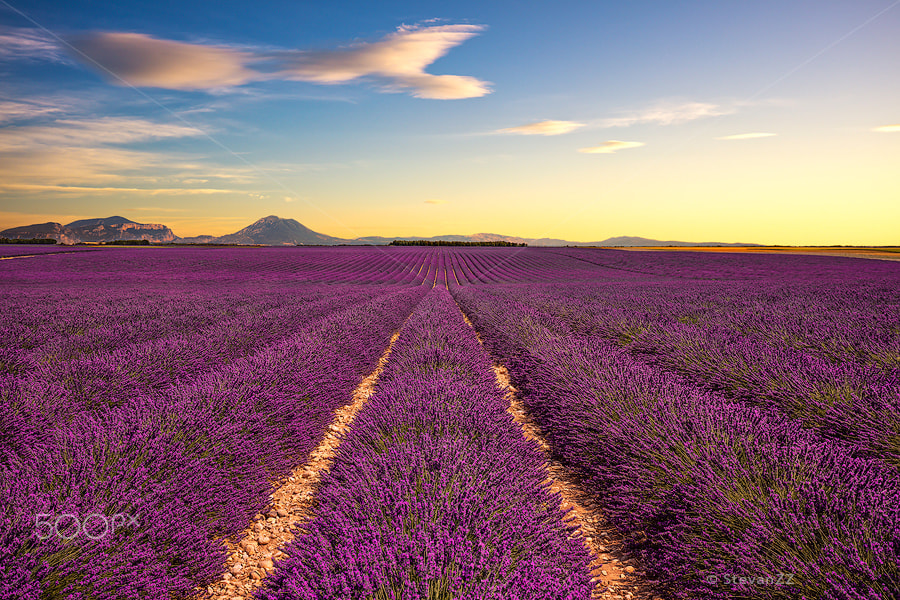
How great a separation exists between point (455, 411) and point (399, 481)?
3.56ft

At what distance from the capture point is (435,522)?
177cm

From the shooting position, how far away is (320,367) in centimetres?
462

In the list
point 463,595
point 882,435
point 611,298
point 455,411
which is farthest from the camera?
point 611,298

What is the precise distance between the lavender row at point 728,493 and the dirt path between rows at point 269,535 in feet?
6.13

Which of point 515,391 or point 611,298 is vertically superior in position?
point 611,298

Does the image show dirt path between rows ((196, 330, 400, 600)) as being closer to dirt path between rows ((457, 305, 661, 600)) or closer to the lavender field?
the lavender field

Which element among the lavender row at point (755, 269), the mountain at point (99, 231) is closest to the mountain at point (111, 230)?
the mountain at point (99, 231)

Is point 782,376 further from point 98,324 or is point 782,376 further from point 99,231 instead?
point 99,231

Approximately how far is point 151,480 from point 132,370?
3.02 metres

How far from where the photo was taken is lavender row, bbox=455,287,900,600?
5.32 feet

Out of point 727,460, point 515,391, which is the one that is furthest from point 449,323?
point 727,460

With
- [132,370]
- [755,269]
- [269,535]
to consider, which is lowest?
[269,535]

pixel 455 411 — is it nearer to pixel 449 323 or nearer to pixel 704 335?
pixel 449 323

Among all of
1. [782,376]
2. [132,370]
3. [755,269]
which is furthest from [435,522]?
[755,269]
